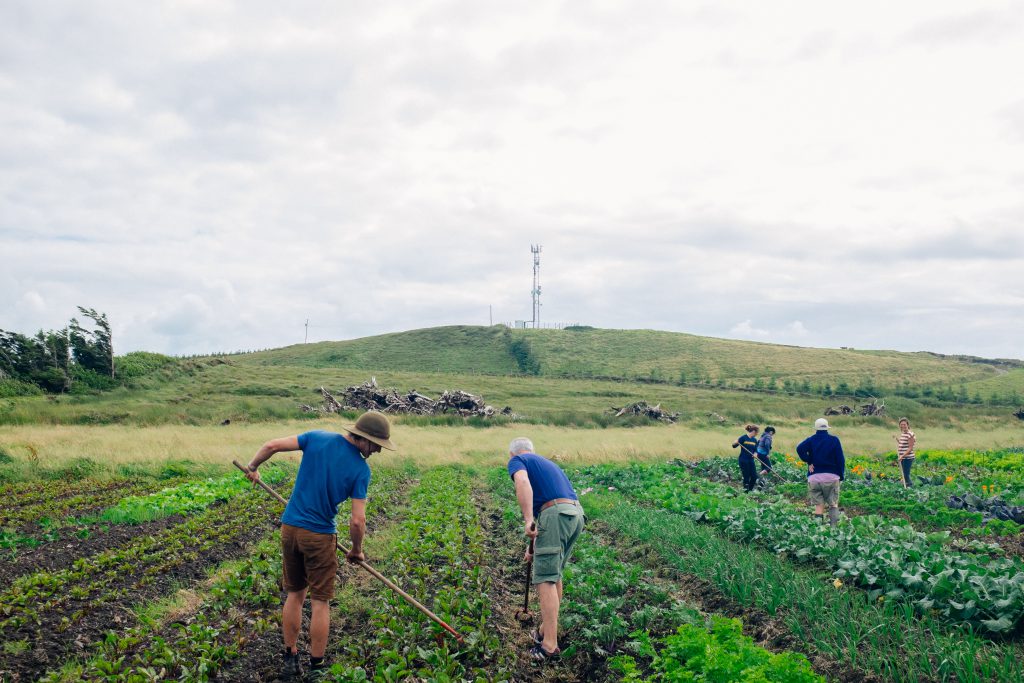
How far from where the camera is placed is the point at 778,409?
192ft

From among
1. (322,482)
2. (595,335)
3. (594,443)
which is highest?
(595,335)

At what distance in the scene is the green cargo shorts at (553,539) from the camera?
675 cm

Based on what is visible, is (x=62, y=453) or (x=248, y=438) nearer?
(x=62, y=453)

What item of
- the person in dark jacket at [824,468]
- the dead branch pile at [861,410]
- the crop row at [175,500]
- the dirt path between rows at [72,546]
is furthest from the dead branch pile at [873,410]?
the dirt path between rows at [72,546]

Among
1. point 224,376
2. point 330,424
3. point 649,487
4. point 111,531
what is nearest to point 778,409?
point 330,424

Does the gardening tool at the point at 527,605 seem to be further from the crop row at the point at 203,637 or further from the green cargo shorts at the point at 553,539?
the crop row at the point at 203,637

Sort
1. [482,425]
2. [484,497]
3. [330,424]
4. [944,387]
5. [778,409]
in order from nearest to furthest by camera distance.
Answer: [484,497] < [330,424] < [482,425] < [778,409] < [944,387]

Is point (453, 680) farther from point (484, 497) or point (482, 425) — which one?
point (482, 425)

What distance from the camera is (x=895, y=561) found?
8008 mm

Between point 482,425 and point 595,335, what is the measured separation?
261 feet

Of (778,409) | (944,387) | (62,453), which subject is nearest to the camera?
(62,453)

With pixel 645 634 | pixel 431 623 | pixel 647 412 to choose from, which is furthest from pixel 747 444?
pixel 647 412

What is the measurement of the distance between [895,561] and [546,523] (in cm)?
463

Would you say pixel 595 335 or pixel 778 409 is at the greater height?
pixel 595 335
